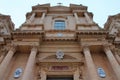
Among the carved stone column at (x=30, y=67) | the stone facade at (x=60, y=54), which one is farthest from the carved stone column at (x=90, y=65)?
the carved stone column at (x=30, y=67)

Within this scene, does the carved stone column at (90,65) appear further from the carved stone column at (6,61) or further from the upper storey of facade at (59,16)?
the carved stone column at (6,61)

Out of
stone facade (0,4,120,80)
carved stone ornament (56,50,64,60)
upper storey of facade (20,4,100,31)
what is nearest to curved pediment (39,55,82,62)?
stone facade (0,4,120,80)

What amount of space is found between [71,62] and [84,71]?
55.0 inches

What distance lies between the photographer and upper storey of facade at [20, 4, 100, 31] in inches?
848

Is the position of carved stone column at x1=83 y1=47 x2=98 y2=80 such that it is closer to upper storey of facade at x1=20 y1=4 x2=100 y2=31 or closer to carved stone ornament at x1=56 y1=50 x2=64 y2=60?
carved stone ornament at x1=56 y1=50 x2=64 y2=60

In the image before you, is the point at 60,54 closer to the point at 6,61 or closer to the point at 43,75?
the point at 43,75

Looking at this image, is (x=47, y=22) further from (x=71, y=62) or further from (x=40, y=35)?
A: (x=71, y=62)

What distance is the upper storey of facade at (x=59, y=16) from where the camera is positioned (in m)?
21.5

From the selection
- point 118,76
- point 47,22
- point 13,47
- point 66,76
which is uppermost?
point 47,22

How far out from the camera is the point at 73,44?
1755cm

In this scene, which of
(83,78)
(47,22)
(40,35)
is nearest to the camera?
(83,78)

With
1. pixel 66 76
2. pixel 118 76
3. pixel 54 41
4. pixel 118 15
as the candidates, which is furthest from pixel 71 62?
pixel 118 15

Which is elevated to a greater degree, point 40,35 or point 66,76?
point 40,35

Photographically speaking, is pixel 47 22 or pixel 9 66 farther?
pixel 47 22
